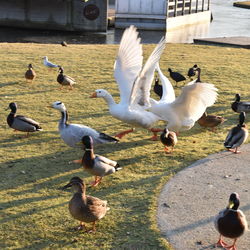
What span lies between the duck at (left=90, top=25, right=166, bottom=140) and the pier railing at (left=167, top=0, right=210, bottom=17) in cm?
1904

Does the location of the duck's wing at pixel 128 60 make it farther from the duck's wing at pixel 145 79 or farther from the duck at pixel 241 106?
the duck at pixel 241 106

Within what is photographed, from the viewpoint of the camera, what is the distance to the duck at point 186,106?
22.1 feet

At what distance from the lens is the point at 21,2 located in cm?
2702

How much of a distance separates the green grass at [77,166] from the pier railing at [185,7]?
600 inches

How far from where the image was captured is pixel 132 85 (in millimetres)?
7469

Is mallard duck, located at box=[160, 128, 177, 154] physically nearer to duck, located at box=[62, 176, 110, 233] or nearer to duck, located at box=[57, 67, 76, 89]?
duck, located at box=[62, 176, 110, 233]

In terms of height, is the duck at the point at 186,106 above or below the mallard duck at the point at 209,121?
above

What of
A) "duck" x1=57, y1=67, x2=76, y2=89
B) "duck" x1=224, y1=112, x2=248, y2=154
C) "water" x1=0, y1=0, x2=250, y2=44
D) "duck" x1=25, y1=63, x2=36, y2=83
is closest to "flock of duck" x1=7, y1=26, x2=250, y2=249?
"duck" x1=224, y1=112, x2=248, y2=154

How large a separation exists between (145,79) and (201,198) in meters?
2.19

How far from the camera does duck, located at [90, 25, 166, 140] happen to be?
694cm

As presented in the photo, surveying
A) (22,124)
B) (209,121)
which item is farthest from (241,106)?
(22,124)

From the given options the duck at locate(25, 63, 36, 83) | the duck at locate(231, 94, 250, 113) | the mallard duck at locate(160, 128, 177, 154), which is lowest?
the duck at locate(25, 63, 36, 83)

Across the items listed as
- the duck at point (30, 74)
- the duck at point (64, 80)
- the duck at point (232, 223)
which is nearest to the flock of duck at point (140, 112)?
the duck at point (232, 223)

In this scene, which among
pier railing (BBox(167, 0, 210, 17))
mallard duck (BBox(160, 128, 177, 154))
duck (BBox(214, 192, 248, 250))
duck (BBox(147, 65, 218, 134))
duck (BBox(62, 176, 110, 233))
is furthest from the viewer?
pier railing (BBox(167, 0, 210, 17))
